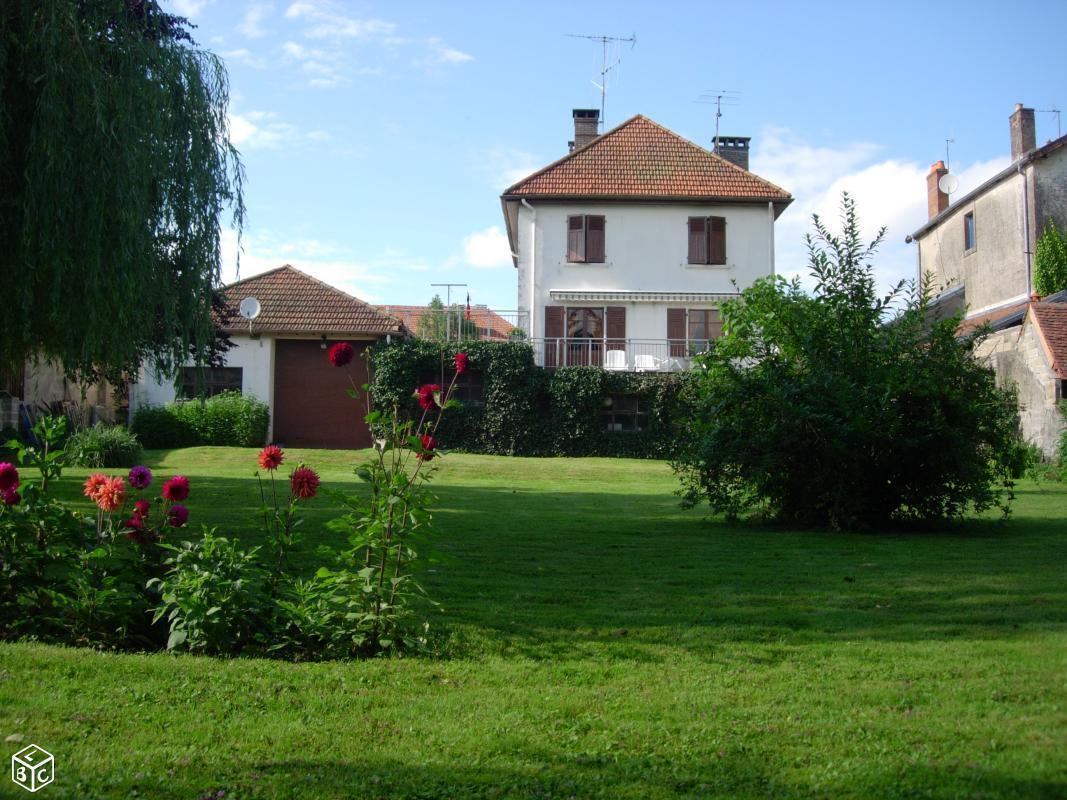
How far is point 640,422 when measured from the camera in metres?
30.1

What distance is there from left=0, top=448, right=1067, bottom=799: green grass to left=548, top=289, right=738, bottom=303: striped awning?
933 inches

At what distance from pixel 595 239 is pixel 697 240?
11.1 feet

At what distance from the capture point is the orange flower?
17.8ft

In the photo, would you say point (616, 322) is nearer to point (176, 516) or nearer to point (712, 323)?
point (712, 323)

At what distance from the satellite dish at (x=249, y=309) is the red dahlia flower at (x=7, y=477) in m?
25.8

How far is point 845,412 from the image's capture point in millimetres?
11344

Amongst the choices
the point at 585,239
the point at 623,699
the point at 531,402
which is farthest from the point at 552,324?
the point at 623,699

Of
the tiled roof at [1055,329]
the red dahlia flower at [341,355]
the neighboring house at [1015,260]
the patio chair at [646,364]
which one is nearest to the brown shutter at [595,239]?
the patio chair at [646,364]

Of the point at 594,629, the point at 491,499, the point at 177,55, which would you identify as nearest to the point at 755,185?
the point at 491,499

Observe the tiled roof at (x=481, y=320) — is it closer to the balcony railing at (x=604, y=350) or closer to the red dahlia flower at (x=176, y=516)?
the balcony railing at (x=604, y=350)

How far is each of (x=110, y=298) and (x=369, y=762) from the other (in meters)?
5.90

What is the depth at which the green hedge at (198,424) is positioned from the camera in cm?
2838

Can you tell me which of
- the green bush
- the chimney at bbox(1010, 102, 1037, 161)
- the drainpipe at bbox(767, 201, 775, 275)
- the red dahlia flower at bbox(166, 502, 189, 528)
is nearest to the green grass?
the red dahlia flower at bbox(166, 502, 189, 528)

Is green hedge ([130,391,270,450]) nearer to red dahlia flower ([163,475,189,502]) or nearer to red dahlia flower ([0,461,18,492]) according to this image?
red dahlia flower ([0,461,18,492])
